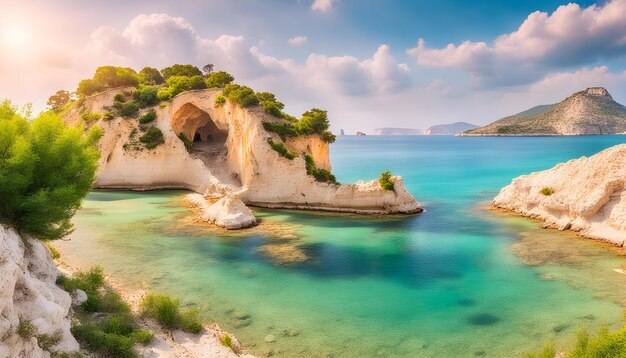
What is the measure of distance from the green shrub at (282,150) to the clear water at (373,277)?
6132mm

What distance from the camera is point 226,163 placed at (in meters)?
44.0

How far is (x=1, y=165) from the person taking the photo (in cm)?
1084

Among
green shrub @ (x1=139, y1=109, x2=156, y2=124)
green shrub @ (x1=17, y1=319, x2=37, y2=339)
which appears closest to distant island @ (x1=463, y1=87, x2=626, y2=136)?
green shrub @ (x1=139, y1=109, x2=156, y2=124)

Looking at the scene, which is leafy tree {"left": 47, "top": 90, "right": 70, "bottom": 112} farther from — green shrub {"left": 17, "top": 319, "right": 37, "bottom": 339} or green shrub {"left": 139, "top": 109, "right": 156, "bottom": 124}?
green shrub {"left": 17, "top": 319, "right": 37, "bottom": 339}

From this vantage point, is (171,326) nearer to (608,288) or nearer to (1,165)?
(1,165)

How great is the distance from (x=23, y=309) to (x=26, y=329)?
102 cm

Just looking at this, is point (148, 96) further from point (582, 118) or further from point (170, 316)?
point (582, 118)

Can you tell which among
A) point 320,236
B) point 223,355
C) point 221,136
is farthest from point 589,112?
point 223,355

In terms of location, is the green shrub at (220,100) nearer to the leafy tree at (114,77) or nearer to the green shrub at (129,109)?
the green shrub at (129,109)

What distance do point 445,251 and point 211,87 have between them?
33.3 meters

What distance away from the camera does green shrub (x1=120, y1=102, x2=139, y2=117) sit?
45188 millimetres

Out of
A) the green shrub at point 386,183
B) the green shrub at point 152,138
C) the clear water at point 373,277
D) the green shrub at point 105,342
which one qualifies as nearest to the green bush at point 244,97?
the green shrub at point 152,138

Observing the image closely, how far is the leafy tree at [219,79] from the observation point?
145 feet

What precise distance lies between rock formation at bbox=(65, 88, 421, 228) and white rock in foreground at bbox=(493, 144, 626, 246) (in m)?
10.1
